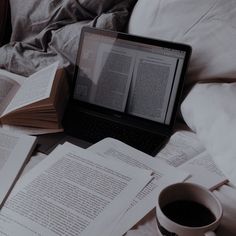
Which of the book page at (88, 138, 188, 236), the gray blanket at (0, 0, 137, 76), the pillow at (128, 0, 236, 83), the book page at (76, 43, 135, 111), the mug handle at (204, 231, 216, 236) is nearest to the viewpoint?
the mug handle at (204, 231, 216, 236)

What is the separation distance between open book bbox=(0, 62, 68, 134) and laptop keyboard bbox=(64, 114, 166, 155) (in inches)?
2.3

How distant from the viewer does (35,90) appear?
919 millimetres

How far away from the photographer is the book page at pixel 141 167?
2.09 ft

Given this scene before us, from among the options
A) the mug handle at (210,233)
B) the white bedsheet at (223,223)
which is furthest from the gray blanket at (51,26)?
the mug handle at (210,233)

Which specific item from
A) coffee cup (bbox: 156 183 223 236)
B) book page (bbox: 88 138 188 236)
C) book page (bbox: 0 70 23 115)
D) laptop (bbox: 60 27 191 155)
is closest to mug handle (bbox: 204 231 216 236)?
coffee cup (bbox: 156 183 223 236)

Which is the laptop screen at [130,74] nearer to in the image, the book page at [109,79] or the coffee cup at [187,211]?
the book page at [109,79]

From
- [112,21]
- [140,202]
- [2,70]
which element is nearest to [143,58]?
[112,21]

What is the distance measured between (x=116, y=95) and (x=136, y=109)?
0.06 metres

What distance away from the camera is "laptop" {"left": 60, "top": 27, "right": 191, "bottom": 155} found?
0.88 meters

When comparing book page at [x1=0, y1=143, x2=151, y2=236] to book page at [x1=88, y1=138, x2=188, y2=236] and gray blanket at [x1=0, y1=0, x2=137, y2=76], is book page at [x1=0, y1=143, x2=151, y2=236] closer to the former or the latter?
book page at [x1=88, y1=138, x2=188, y2=236]

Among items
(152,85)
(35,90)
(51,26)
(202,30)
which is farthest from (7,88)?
(202,30)

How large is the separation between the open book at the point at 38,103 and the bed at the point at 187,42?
0.10 m

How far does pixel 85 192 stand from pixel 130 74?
1.15 feet

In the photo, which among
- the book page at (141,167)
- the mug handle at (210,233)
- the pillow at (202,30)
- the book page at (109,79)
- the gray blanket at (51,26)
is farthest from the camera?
the gray blanket at (51,26)
